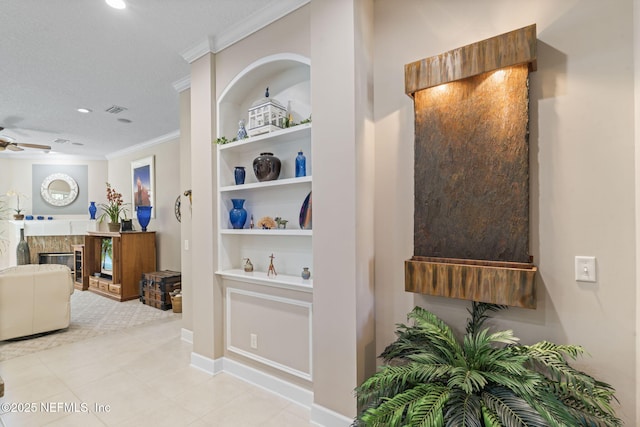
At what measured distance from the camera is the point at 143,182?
20.1 ft

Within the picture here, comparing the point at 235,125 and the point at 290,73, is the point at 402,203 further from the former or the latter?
the point at 235,125

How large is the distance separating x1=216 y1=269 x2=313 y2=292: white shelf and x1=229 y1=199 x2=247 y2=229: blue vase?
416 millimetres

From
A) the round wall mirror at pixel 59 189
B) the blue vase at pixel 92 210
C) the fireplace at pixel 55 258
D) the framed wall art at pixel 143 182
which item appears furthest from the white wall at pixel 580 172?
the round wall mirror at pixel 59 189

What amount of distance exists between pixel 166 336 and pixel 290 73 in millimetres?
3279

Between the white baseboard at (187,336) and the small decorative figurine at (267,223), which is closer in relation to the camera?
the small decorative figurine at (267,223)

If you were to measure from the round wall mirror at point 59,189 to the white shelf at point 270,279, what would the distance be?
683 centimetres

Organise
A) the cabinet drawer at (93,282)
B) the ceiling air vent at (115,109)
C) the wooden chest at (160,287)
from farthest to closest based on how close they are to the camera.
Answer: the cabinet drawer at (93,282)
the wooden chest at (160,287)
the ceiling air vent at (115,109)

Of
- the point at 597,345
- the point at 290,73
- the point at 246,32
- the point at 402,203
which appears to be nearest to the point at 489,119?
the point at 402,203

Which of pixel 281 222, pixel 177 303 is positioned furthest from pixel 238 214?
pixel 177 303

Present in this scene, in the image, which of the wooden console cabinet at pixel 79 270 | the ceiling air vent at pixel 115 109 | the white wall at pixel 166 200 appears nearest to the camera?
the ceiling air vent at pixel 115 109

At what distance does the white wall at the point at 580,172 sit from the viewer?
134cm

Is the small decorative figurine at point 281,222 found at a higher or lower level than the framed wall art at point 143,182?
lower

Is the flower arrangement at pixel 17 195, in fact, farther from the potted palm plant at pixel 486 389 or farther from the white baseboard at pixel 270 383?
the potted palm plant at pixel 486 389

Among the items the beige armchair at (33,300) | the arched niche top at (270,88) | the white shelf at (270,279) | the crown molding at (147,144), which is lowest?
the beige armchair at (33,300)
